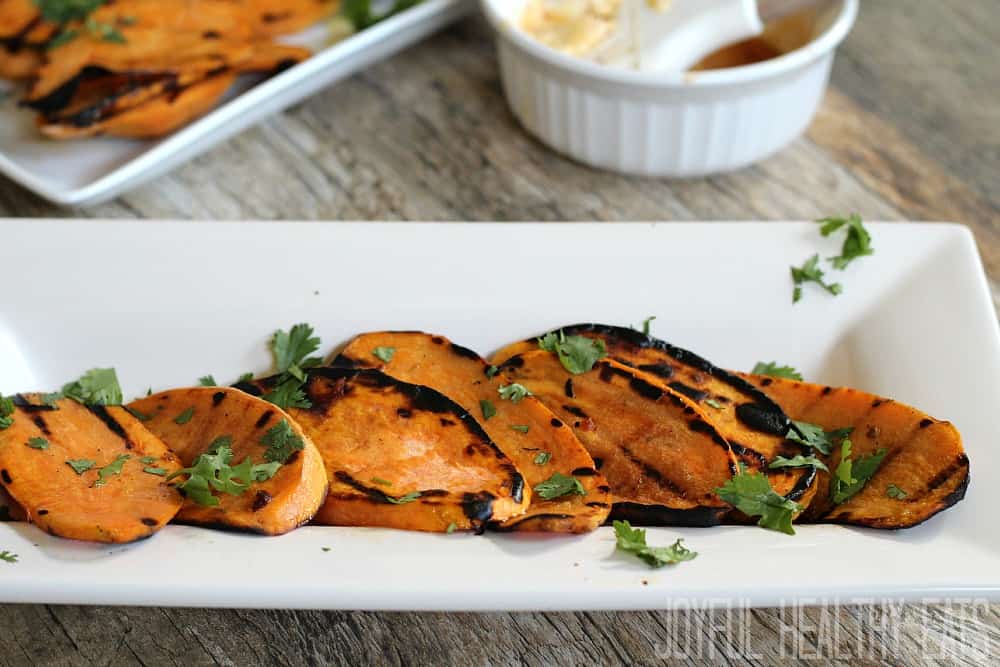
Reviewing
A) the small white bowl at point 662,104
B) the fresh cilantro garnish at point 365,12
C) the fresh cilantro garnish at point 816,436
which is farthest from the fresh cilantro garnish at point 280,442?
the fresh cilantro garnish at point 365,12

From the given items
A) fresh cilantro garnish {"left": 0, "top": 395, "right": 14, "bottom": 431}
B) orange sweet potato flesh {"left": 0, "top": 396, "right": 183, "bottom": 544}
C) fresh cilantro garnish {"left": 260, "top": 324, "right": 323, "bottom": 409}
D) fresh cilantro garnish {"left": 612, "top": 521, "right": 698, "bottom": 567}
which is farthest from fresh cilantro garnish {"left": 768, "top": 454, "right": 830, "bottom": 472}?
fresh cilantro garnish {"left": 0, "top": 395, "right": 14, "bottom": 431}

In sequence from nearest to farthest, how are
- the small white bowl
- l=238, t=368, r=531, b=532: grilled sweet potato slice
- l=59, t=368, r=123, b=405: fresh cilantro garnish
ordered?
l=238, t=368, r=531, b=532: grilled sweet potato slice, l=59, t=368, r=123, b=405: fresh cilantro garnish, the small white bowl

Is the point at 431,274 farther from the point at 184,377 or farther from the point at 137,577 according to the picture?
the point at 137,577

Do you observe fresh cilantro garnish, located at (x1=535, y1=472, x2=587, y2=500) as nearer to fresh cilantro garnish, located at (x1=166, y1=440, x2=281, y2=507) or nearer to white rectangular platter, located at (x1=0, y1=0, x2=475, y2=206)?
fresh cilantro garnish, located at (x1=166, y1=440, x2=281, y2=507)

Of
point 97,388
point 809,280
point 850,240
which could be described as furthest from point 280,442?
point 850,240

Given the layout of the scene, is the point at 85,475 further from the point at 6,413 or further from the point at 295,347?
the point at 295,347

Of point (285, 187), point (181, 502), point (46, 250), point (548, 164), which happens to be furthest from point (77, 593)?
point (548, 164)
